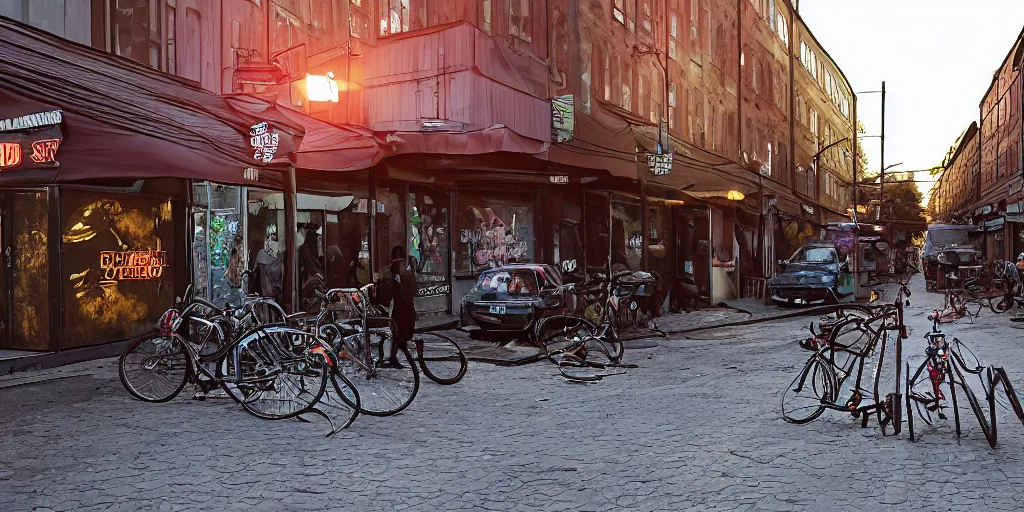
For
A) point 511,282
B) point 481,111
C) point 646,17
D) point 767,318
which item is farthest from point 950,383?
point 646,17

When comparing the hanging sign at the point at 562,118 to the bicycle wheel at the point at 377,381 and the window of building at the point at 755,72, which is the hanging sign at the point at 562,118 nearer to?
the bicycle wheel at the point at 377,381

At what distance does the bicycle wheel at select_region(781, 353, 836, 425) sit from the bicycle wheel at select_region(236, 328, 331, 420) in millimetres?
4211

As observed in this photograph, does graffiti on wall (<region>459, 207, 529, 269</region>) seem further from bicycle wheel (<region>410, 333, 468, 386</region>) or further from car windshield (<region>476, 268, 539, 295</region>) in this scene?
bicycle wheel (<region>410, 333, 468, 386</region>)

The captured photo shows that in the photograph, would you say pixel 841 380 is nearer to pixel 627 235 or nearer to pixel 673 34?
pixel 627 235

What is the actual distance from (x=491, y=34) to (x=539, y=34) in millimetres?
1797

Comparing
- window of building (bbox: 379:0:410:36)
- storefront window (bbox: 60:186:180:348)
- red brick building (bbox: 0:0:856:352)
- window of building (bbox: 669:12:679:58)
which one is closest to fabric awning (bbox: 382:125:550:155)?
red brick building (bbox: 0:0:856:352)

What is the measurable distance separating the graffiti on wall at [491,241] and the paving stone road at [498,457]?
36.6 feet

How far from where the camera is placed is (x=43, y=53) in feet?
33.6

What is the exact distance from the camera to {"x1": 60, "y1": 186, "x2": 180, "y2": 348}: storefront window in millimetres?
11117

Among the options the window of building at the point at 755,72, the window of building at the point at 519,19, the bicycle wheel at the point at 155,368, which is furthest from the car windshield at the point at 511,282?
the window of building at the point at 755,72

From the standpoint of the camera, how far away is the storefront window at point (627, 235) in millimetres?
23844

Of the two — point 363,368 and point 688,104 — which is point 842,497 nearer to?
point 363,368

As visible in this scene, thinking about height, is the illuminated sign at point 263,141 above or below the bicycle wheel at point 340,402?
above

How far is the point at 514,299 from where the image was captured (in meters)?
13.6
